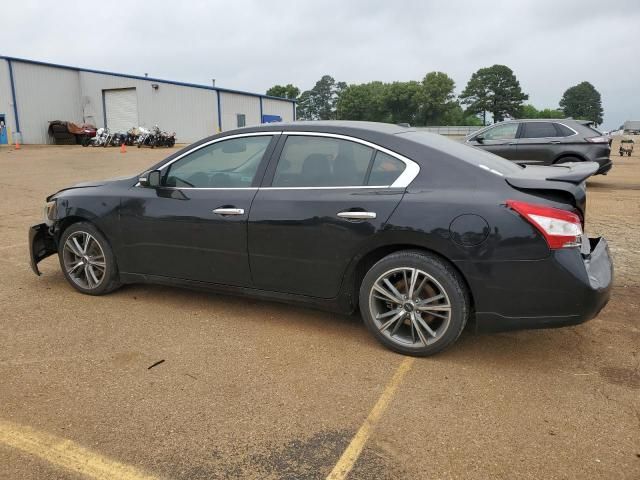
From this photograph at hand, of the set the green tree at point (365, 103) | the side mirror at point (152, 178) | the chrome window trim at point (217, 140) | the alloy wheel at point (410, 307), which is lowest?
the alloy wheel at point (410, 307)

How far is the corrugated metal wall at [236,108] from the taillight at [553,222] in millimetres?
38163

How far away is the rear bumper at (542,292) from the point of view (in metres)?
3.09

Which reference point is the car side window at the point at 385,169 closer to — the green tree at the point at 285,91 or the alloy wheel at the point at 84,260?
the alloy wheel at the point at 84,260

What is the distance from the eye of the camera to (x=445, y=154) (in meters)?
3.51

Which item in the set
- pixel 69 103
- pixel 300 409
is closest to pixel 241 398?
pixel 300 409

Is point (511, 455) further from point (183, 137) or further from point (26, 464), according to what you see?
point (183, 137)

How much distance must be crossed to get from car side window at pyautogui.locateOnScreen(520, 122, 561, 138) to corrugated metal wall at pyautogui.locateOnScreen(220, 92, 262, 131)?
3085 cm

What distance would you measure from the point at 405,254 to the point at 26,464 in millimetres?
2369

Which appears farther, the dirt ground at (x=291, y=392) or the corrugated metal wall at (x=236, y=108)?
the corrugated metal wall at (x=236, y=108)

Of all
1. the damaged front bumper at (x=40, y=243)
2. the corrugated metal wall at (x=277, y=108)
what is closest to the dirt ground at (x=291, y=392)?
the damaged front bumper at (x=40, y=243)

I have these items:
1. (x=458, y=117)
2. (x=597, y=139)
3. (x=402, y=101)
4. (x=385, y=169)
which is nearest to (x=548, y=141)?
(x=597, y=139)

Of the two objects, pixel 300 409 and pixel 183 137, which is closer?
pixel 300 409

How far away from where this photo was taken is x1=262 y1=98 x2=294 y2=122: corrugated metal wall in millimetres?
46344

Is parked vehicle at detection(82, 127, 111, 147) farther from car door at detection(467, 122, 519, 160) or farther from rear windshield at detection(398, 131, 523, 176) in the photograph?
rear windshield at detection(398, 131, 523, 176)
